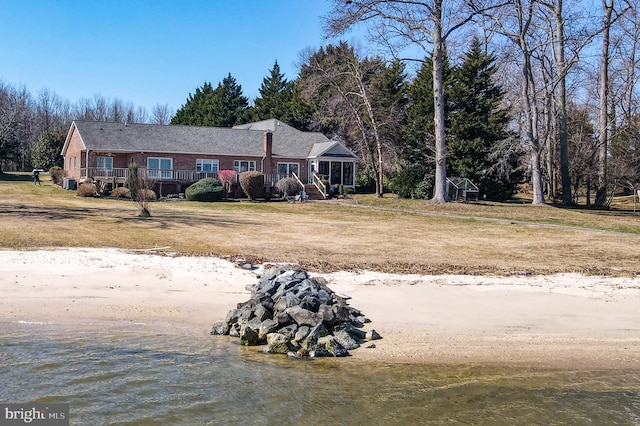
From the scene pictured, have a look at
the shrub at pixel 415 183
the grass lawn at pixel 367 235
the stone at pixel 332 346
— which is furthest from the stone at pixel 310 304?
the shrub at pixel 415 183

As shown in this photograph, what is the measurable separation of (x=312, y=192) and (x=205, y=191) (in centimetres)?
942

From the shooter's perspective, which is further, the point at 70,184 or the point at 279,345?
the point at 70,184

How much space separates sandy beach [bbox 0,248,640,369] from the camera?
30.7 feet

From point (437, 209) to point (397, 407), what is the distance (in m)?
26.8

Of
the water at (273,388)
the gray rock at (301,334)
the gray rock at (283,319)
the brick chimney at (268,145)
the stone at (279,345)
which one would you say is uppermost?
the brick chimney at (268,145)

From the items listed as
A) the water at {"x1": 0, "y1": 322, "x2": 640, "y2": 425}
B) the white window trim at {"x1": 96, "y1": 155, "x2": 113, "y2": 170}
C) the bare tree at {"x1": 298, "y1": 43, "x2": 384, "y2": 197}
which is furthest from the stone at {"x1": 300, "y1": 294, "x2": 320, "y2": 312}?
the white window trim at {"x1": 96, "y1": 155, "x2": 113, "y2": 170}

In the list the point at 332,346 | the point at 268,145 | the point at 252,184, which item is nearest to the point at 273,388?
the point at 332,346

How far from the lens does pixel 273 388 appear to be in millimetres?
7789

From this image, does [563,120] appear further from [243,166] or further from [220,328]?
[220,328]

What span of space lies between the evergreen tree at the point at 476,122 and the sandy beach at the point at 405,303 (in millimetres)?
29618

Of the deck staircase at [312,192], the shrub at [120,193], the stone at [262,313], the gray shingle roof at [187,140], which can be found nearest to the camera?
the stone at [262,313]

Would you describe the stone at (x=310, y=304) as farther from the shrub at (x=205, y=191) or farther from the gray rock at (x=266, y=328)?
the shrub at (x=205, y=191)

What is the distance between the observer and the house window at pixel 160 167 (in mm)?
42531

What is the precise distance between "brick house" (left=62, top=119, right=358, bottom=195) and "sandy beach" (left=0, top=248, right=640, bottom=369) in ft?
90.5
